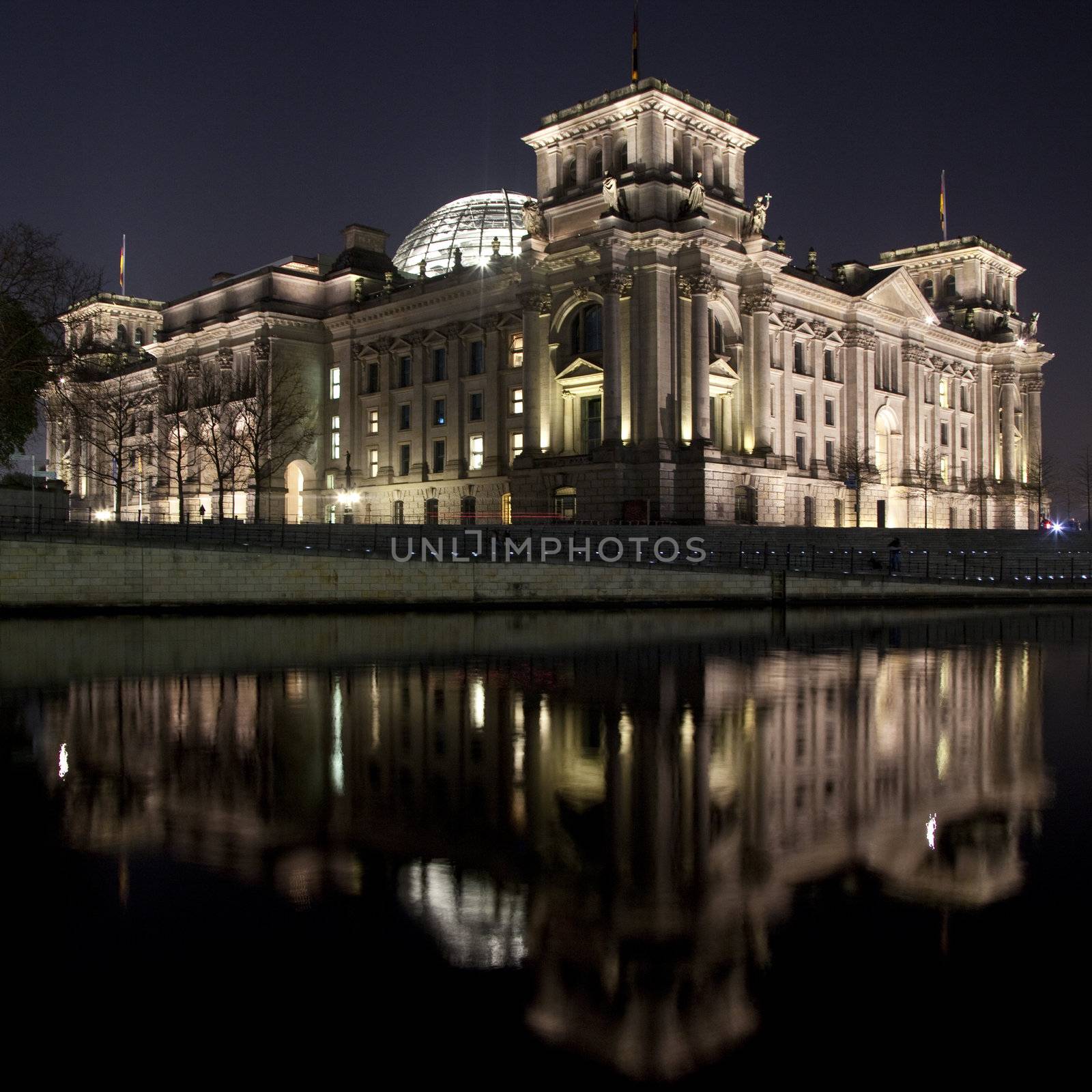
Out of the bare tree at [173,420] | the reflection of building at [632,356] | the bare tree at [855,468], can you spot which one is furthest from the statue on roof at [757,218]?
the bare tree at [173,420]

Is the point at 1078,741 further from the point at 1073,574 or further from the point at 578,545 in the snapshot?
the point at 1073,574

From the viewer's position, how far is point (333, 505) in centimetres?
8594

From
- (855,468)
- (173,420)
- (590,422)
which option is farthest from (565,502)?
(173,420)

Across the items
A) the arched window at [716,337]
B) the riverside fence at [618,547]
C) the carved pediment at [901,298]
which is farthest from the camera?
the carved pediment at [901,298]

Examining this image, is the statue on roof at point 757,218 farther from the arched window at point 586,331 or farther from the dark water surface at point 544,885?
the dark water surface at point 544,885

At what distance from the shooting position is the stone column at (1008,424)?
102250mm

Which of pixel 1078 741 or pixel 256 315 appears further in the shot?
Answer: pixel 256 315

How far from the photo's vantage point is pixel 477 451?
78688mm

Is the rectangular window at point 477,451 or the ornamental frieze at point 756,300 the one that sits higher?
the ornamental frieze at point 756,300

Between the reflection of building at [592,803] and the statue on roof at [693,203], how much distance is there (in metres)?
51.2

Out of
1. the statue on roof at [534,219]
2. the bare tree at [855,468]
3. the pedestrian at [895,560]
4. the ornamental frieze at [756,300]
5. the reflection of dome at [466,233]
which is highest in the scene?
the reflection of dome at [466,233]

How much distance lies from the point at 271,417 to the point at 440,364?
13.2 meters

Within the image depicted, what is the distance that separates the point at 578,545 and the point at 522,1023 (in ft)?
147

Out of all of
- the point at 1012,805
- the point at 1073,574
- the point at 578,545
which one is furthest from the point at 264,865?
the point at 1073,574
